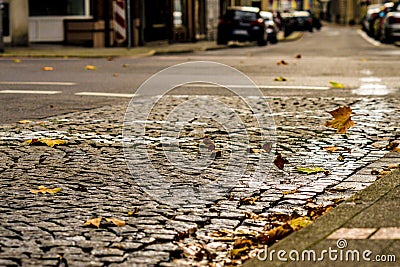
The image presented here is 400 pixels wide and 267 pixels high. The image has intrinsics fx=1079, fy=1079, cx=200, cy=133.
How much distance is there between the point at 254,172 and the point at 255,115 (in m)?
3.54

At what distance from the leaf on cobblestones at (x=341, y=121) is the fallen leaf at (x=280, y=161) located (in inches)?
68.6

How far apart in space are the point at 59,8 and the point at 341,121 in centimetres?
2088

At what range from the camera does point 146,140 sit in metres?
8.52

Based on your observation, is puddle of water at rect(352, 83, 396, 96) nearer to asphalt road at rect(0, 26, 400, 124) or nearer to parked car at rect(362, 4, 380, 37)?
asphalt road at rect(0, 26, 400, 124)

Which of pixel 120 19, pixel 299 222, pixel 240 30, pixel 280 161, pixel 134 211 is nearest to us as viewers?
pixel 299 222

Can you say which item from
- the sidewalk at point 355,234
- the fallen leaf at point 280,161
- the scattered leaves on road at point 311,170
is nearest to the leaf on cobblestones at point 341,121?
the fallen leaf at point 280,161

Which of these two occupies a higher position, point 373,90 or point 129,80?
point 373,90

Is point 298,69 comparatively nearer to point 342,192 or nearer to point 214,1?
point 342,192

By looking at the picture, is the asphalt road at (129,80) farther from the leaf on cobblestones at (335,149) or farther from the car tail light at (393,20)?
the car tail light at (393,20)

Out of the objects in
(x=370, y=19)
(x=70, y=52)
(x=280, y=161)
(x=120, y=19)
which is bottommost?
(x=370, y=19)

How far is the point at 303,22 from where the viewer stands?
79.9 metres

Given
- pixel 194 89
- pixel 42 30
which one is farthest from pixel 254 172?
pixel 42 30

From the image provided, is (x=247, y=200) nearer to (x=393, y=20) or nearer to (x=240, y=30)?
(x=240, y=30)

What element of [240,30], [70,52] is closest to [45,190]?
[70,52]
